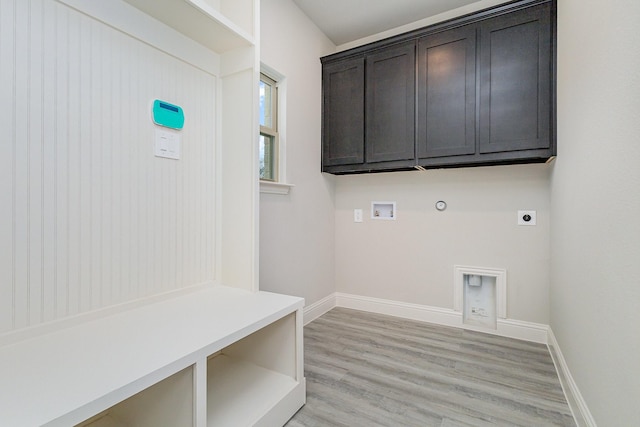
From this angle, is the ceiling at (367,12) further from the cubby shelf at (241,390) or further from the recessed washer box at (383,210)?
the cubby shelf at (241,390)

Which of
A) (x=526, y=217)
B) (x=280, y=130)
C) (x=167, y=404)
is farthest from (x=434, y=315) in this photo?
(x=167, y=404)

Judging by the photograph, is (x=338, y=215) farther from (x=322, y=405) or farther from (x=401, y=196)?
(x=322, y=405)

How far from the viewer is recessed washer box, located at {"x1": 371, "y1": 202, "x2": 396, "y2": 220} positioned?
283 cm

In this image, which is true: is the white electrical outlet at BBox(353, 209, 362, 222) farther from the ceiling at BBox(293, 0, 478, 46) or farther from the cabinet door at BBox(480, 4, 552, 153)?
the ceiling at BBox(293, 0, 478, 46)

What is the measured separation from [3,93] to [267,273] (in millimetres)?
1629

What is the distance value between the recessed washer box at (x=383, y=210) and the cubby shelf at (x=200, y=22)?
1805mm

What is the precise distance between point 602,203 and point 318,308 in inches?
86.4

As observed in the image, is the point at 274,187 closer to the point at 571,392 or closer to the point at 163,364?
the point at 163,364

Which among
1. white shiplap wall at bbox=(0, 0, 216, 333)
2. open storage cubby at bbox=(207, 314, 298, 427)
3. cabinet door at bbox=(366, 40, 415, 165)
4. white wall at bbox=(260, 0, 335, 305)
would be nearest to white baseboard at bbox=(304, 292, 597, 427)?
white wall at bbox=(260, 0, 335, 305)

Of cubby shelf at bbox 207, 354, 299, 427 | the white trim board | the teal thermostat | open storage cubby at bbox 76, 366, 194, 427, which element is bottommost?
the white trim board

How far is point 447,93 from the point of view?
225cm

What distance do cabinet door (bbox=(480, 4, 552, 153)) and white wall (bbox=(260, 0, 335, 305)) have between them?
54.0 inches

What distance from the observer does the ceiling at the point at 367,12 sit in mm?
2422

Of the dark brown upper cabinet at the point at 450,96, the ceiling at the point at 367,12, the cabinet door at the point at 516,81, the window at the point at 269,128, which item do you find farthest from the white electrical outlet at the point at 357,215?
the ceiling at the point at 367,12
